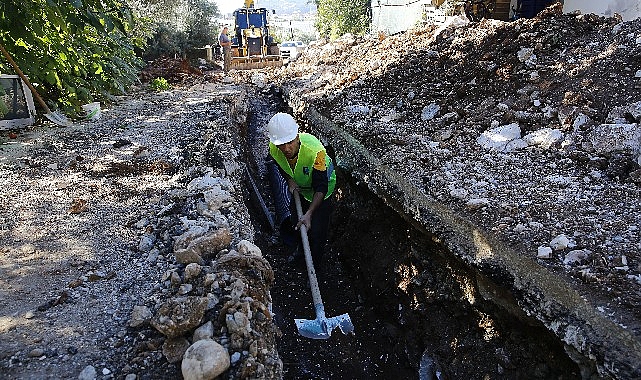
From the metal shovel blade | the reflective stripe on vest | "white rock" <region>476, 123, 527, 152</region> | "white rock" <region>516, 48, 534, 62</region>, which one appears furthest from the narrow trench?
"white rock" <region>516, 48, 534, 62</region>

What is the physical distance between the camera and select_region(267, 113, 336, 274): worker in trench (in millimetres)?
3773

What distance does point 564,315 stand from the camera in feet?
7.42

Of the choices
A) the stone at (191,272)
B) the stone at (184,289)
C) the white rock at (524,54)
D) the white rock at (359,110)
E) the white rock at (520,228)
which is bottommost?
the stone at (184,289)

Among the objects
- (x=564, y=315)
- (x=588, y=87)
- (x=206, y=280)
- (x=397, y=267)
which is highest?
(x=588, y=87)

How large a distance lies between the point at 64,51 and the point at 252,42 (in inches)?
368

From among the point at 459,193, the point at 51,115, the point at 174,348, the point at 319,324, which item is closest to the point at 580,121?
the point at 459,193

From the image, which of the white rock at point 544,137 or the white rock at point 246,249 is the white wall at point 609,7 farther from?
the white rock at point 246,249

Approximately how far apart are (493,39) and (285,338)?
4283 mm

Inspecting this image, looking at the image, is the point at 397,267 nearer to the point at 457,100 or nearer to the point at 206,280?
the point at 206,280

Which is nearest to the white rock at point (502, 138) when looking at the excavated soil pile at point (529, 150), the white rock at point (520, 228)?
the excavated soil pile at point (529, 150)

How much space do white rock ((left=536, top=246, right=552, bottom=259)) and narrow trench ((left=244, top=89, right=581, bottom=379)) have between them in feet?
0.94

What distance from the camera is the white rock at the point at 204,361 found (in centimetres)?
186

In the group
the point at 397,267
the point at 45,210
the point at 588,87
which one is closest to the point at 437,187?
the point at 397,267

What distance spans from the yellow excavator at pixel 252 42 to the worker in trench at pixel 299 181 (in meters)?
11.0
